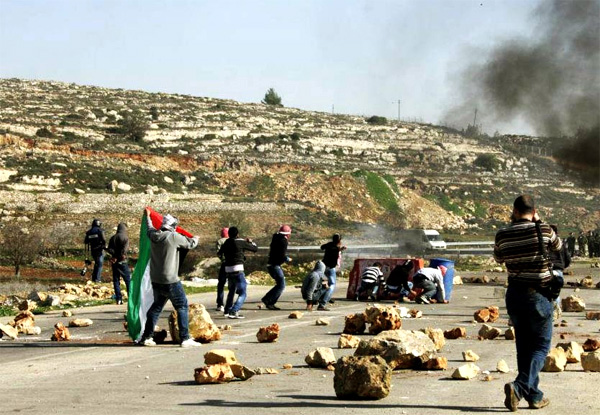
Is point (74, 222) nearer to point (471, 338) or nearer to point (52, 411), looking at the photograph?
point (471, 338)

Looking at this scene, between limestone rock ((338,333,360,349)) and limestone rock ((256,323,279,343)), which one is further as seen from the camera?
limestone rock ((256,323,279,343))

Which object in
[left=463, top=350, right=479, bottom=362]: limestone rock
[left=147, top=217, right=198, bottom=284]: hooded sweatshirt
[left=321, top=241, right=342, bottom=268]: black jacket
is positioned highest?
[left=147, top=217, right=198, bottom=284]: hooded sweatshirt

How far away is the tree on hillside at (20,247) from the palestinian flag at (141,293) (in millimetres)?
24691

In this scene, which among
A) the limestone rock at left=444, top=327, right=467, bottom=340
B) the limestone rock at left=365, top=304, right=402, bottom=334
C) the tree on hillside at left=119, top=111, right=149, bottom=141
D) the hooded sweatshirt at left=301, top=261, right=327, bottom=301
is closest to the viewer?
the limestone rock at left=444, top=327, right=467, bottom=340

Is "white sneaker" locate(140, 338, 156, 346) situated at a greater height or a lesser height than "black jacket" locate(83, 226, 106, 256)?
lesser

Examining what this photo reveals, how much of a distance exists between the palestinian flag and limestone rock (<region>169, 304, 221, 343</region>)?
406 mm

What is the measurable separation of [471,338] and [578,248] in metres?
41.3

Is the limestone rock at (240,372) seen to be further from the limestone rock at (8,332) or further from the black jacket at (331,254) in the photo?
the black jacket at (331,254)

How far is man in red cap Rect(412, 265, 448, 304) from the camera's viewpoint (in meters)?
23.9

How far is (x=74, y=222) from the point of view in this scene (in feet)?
186

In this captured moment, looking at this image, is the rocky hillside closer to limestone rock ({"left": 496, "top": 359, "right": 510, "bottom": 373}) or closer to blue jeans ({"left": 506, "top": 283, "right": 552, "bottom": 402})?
limestone rock ({"left": 496, "top": 359, "right": 510, "bottom": 373})

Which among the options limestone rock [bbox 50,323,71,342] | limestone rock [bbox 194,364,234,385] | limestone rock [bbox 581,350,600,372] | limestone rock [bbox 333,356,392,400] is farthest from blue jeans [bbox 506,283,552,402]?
limestone rock [bbox 50,323,71,342]

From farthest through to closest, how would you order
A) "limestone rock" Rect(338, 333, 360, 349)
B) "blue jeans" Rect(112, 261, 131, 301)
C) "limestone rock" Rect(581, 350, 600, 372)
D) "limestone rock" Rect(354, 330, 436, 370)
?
"blue jeans" Rect(112, 261, 131, 301)
"limestone rock" Rect(338, 333, 360, 349)
"limestone rock" Rect(354, 330, 436, 370)
"limestone rock" Rect(581, 350, 600, 372)

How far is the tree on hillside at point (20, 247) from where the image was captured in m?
41.6
